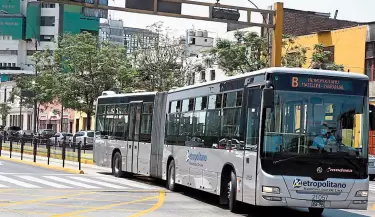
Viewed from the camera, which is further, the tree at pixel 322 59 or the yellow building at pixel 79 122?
the yellow building at pixel 79 122

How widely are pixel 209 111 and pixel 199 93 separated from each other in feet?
4.15

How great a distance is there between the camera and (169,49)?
58.6m

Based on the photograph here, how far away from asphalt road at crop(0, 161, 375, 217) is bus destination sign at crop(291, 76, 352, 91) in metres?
3.43

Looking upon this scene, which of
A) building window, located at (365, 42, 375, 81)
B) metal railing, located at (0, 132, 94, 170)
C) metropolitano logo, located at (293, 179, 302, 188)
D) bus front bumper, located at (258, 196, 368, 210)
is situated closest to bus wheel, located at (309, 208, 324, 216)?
bus front bumper, located at (258, 196, 368, 210)

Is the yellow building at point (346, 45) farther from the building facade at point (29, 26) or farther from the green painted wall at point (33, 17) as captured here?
the green painted wall at point (33, 17)

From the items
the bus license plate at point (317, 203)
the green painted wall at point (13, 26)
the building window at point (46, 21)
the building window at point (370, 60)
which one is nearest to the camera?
the bus license plate at point (317, 203)

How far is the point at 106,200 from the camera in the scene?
720 inches

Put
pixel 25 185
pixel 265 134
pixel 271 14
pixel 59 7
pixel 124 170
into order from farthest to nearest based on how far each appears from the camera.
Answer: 1. pixel 59 7
2. pixel 124 170
3. pixel 271 14
4. pixel 25 185
5. pixel 265 134

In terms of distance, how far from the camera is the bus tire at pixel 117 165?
27.3 metres

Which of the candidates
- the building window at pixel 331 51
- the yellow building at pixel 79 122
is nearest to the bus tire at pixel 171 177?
the building window at pixel 331 51

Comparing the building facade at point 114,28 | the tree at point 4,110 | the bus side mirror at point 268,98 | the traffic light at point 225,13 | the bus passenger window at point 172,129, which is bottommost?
the bus passenger window at point 172,129

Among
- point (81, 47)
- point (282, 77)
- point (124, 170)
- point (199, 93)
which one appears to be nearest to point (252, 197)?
point (282, 77)

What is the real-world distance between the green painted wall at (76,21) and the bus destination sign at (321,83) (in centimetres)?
12233

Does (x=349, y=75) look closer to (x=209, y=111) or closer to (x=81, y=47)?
(x=209, y=111)
